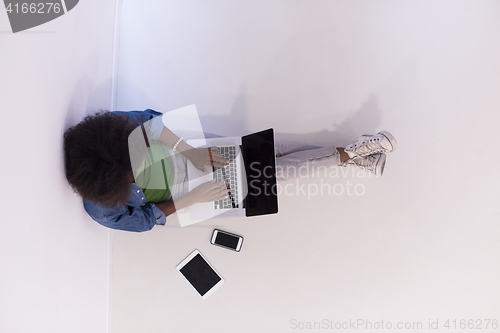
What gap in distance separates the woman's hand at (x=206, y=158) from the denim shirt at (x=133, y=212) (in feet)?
0.82

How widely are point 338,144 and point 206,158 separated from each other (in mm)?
778

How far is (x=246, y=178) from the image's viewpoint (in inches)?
57.3

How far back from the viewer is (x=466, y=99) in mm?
1688

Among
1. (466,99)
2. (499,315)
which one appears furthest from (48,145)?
(499,315)

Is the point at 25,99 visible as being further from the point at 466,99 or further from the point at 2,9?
the point at 466,99

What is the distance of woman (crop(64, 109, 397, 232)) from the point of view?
106 cm

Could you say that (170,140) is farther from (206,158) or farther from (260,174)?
(260,174)

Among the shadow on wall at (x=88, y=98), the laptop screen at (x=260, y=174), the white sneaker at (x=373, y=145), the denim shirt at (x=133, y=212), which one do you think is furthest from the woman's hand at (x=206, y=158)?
the white sneaker at (x=373, y=145)

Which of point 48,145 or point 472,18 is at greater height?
point 472,18

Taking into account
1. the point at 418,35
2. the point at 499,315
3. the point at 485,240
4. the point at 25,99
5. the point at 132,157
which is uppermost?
the point at 418,35

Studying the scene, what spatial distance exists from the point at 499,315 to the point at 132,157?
209 cm

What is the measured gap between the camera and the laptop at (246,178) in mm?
1435

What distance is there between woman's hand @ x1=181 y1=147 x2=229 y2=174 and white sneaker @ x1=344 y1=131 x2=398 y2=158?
2.20 feet

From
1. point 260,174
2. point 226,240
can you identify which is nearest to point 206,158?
point 260,174
